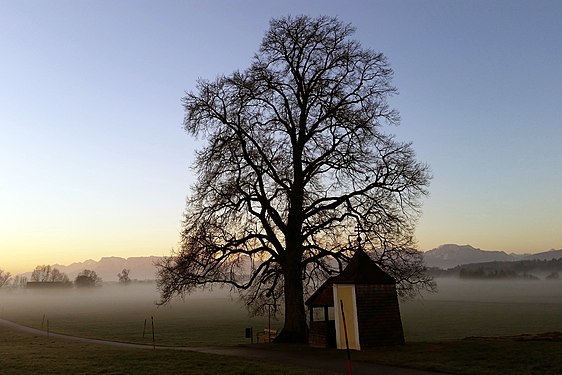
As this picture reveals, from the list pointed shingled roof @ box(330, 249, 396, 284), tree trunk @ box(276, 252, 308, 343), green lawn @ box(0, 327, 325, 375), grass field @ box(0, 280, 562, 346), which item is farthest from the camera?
grass field @ box(0, 280, 562, 346)

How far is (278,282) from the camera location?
27.6m

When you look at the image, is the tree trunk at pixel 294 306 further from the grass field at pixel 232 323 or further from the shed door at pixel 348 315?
the grass field at pixel 232 323

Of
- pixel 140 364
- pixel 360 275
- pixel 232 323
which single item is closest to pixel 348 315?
pixel 360 275

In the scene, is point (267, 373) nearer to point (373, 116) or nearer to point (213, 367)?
point (213, 367)

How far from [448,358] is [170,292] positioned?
47.2 ft

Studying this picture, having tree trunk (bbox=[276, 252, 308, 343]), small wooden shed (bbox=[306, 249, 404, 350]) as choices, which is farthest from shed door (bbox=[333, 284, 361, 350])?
tree trunk (bbox=[276, 252, 308, 343])

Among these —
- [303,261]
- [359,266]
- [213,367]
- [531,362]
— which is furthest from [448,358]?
[303,261]

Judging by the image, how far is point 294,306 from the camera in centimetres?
2583

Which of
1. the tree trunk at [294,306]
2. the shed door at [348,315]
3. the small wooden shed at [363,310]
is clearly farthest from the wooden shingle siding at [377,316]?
the tree trunk at [294,306]

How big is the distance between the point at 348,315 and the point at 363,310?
1112 millimetres

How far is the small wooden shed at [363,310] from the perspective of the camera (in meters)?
21.8

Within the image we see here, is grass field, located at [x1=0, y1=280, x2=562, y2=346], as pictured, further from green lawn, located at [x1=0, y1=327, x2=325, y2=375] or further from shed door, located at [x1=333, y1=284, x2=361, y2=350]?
shed door, located at [x1=333, y1=284, x2=361, y2=350]

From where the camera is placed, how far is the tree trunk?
2558 cm

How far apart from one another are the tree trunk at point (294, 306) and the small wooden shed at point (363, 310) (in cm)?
160
